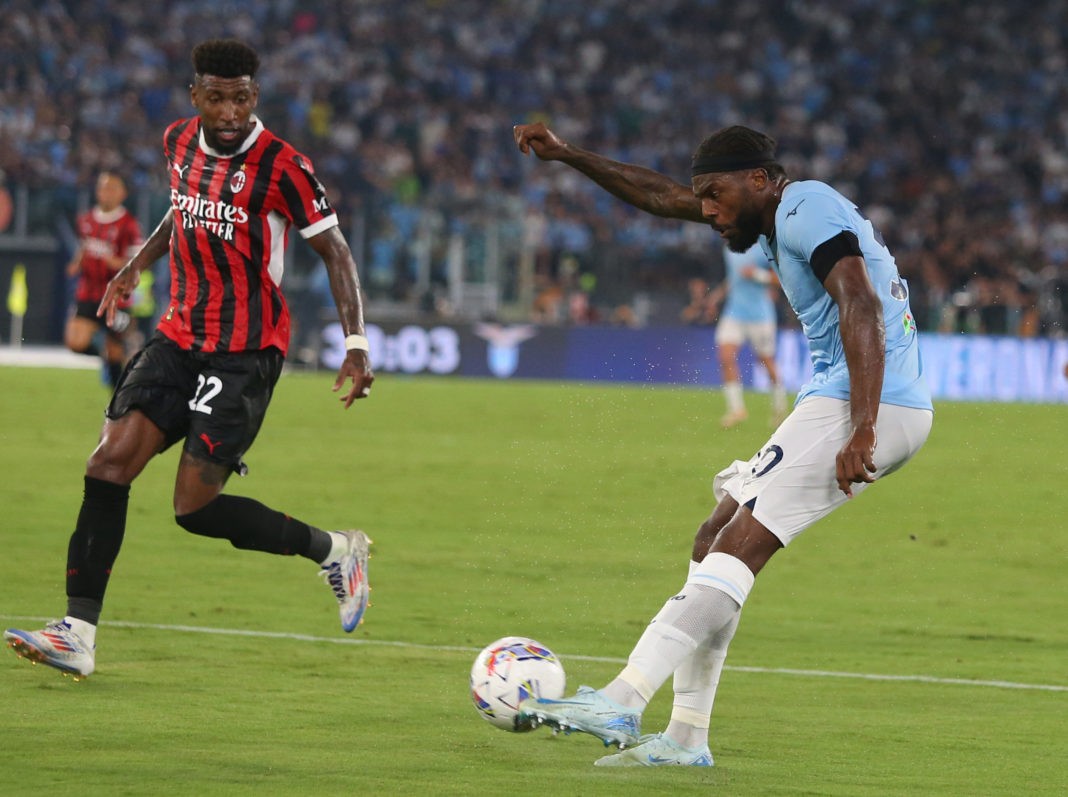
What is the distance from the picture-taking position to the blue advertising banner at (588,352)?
94.1ft

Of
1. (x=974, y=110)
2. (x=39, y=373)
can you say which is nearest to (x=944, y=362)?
(x=974, y=110)

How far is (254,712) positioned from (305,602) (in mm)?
2682

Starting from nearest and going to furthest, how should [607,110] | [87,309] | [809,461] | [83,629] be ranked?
[809,461] < [83,629] < [87,309] < [607,110]

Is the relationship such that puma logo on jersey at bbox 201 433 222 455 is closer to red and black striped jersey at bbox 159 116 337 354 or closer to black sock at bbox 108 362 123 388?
red and black striped jersey at bbox 159 116 337 354

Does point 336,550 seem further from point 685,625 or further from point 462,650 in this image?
point 685,625

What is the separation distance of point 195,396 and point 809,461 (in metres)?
2.55

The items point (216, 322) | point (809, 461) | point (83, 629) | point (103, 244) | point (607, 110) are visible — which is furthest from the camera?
point (607, 110)

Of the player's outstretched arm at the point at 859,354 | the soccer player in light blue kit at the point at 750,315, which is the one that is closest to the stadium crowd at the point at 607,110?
the soccer player in light blue kit at the point at 750,315

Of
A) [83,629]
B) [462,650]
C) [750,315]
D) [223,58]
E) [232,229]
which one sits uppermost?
[750,315]

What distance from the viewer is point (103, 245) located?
18.8m

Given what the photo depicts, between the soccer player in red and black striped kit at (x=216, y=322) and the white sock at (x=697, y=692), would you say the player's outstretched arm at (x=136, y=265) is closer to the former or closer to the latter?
the soccer player in red and black striped kit at (x=216, y=322)

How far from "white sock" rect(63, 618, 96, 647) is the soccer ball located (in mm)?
1816

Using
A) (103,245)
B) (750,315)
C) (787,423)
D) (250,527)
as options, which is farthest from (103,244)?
(787,423)

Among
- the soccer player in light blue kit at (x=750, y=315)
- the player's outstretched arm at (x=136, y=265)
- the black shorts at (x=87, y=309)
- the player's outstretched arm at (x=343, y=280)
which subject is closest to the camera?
the player's outstretched arm at (x=343, y=280)
